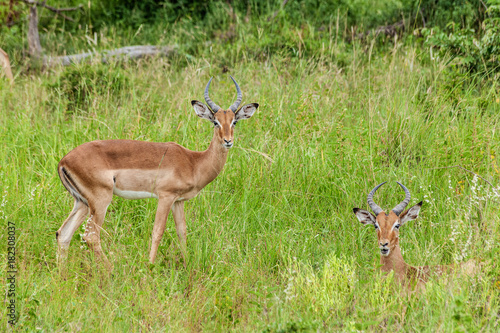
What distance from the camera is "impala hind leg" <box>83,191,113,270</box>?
482 cm

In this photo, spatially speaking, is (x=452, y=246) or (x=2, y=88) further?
(x=2, y=88)

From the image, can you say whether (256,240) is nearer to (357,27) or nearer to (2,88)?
(2,88)

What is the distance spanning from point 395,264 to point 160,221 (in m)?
1.91

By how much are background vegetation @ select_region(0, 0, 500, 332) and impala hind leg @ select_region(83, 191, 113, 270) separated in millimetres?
88

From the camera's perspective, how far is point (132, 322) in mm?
3939

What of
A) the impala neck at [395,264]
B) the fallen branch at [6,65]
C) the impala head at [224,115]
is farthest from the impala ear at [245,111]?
the fallen branch at [6,65]

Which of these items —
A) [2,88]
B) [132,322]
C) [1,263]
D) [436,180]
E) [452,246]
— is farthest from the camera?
[2,88]

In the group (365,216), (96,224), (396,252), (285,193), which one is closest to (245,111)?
(285,193)

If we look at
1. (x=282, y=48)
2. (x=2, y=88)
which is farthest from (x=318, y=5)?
(x=2, y=88)

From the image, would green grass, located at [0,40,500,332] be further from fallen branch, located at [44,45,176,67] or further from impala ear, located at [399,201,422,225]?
fallen branch, located at [44,45,176,67]

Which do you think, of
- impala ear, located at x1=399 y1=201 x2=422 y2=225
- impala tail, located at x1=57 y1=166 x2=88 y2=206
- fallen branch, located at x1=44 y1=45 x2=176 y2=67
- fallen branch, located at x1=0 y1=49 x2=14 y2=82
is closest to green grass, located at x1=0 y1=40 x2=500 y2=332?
impala ear, located at x1=399 y1=201 x2=422 y2=225

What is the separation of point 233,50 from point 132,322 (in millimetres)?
6100

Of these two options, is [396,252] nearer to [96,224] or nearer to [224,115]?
[224,115]

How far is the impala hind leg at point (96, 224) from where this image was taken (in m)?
4.82
